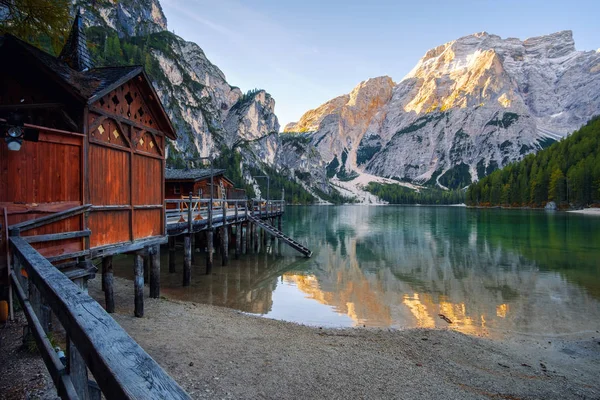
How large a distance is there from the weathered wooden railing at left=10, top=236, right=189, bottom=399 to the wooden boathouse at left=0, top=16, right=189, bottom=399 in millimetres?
10

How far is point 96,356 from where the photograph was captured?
1893 mm

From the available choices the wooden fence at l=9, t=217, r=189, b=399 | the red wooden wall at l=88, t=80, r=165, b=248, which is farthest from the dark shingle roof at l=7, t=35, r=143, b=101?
the wooden fence at l=9, t=217, r=189, b=399

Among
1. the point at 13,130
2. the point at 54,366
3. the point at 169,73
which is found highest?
the point at 169,73

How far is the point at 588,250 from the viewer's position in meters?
34.5

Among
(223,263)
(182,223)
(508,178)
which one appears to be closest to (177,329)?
(182,223)

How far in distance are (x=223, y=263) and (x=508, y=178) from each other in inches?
5328

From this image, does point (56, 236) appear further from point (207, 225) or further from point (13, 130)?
point (207, 225)

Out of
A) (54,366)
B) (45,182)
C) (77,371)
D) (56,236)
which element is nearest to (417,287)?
(56,236)

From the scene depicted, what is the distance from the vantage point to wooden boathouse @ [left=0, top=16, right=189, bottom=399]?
2.71 metres

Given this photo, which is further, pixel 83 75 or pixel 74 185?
pixel 83 75

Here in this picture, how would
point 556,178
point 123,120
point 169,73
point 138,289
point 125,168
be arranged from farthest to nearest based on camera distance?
1. point 169,73
2. point 556,178
3. point 138,289
4. point 125,168
5. point 123,120

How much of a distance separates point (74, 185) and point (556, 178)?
128714 mm

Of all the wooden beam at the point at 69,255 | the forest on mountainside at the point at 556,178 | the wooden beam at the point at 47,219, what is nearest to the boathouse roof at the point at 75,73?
the wooden beam at the point at 47,219

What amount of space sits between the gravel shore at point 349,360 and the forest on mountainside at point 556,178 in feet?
360
